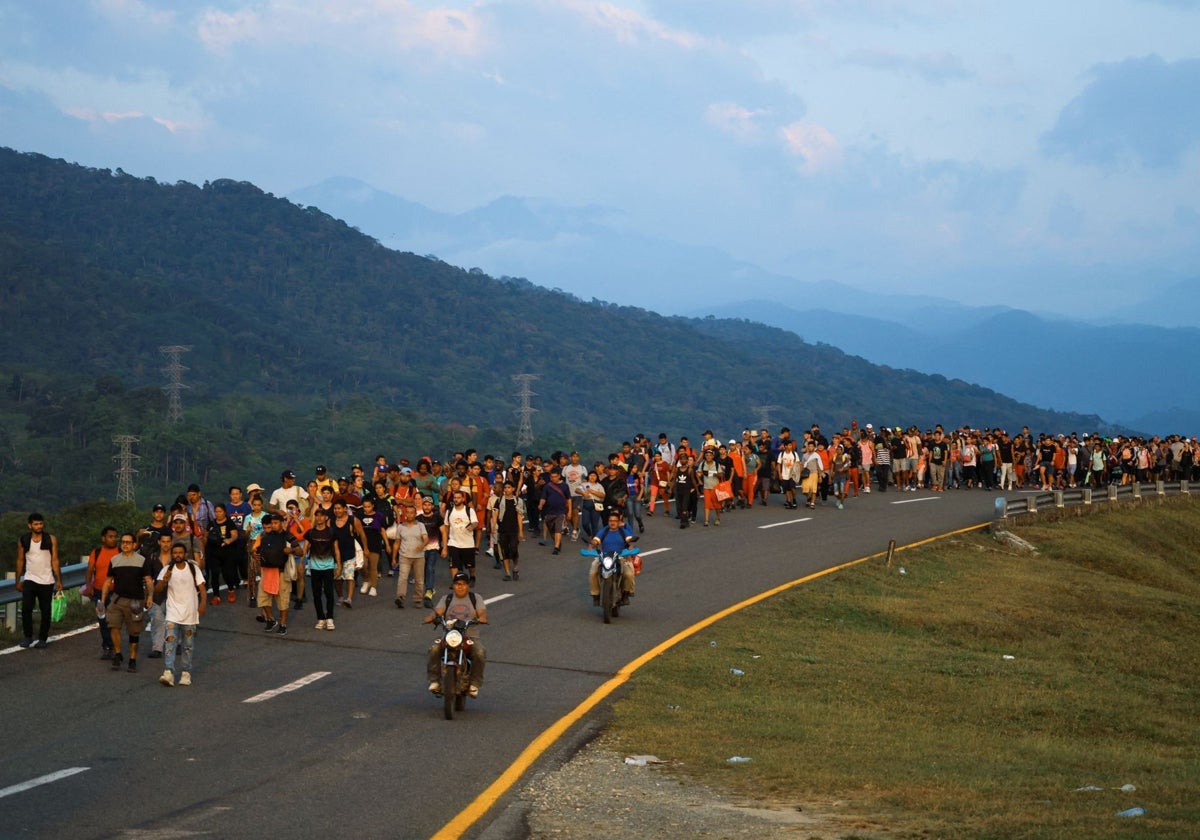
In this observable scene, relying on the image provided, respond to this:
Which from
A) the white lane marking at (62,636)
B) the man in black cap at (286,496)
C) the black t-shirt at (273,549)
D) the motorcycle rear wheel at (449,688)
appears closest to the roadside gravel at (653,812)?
the motorcycle rear wheel at (449,688)

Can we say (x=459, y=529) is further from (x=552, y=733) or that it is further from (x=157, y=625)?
(x=552, y=733)

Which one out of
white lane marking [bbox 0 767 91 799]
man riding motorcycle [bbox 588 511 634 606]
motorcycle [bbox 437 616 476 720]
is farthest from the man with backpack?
man riding motorcycle [bbox 588 511 634 606]

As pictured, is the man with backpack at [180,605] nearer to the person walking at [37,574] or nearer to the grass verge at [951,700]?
the person walking at [37,574]

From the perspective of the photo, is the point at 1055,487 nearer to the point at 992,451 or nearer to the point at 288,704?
the point at 992,451

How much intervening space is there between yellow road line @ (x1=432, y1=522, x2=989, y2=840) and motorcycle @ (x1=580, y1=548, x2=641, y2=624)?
1.18m

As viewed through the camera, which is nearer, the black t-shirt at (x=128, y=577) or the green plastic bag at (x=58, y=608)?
the black t-shirt at (x=128, y=577)

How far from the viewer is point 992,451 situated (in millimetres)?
44750

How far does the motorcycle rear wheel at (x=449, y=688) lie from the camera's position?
13.8 meters

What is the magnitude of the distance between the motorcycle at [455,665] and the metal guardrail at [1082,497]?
23.5 meters

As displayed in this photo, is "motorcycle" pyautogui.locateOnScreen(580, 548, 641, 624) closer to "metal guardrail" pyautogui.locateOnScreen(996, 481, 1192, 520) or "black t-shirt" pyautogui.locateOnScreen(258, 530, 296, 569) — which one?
"black t-shirt" pyautogui.locateOnScreen(258, 530, 296, 569)

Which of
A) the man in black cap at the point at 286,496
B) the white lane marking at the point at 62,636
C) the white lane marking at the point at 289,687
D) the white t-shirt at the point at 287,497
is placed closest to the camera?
the white lane marking at the point at 289,687

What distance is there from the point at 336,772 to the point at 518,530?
12.5 metres

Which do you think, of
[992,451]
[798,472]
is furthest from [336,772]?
[992,451]

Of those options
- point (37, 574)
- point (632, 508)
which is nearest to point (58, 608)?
point (37, 574)
